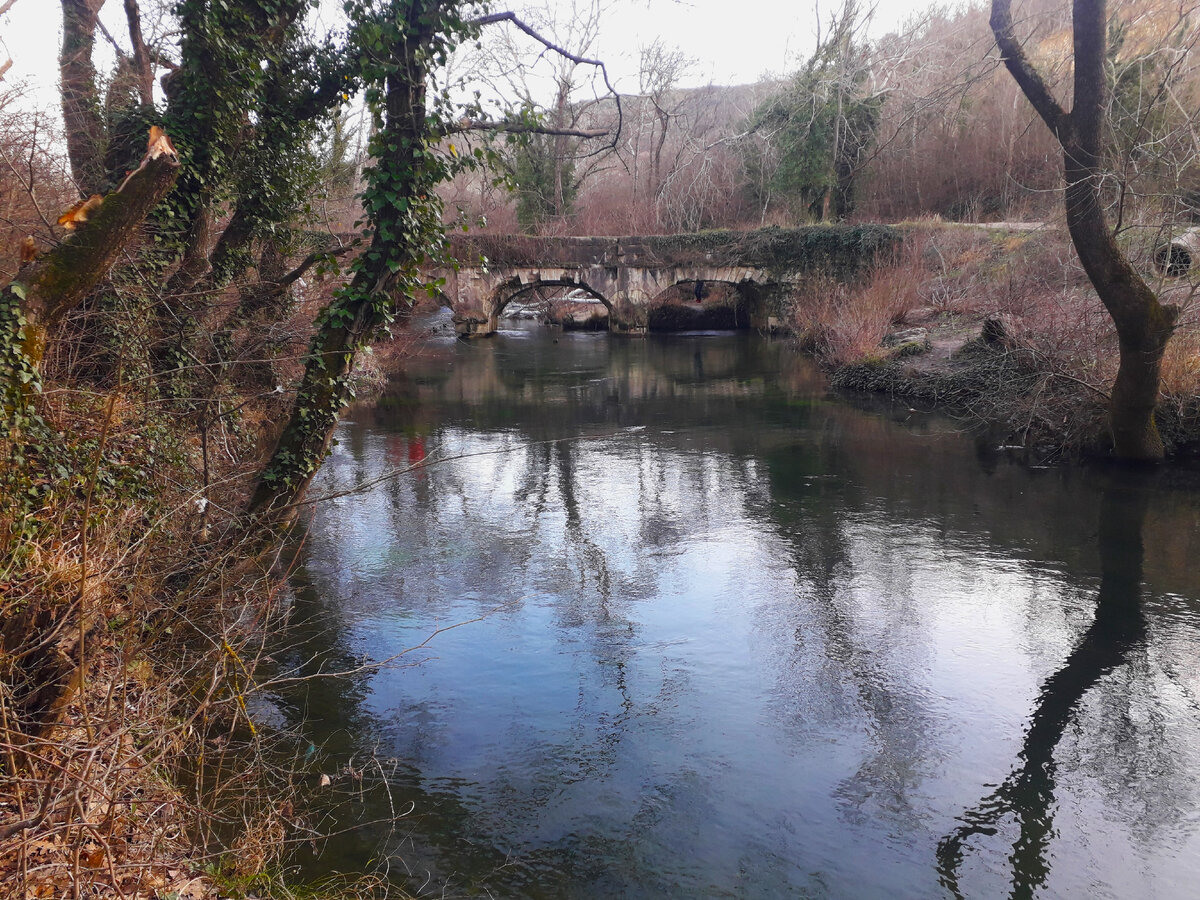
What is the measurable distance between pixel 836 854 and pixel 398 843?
2.31m

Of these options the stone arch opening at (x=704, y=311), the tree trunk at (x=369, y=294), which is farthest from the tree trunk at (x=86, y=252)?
the stone arch opening at (x=704, y=311)

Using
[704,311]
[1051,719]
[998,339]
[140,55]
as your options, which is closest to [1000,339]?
[998,339]

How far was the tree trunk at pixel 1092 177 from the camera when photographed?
9.32 meters

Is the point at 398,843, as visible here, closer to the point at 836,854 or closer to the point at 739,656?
the point at 836,854

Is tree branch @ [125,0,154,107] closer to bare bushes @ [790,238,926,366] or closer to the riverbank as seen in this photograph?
the riverbank

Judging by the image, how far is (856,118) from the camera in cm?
2809

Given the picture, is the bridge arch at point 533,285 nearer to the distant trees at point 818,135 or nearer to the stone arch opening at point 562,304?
the stone arch opening at point 562,304

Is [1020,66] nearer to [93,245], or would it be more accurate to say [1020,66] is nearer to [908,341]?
[908,341]

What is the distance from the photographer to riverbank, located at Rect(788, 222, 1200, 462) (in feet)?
38.4

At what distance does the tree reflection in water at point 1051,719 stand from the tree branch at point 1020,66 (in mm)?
4747

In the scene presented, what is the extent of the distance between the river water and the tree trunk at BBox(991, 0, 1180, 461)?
6.94 feet

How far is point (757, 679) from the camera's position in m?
6.25

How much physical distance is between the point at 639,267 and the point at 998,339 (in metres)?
17.4

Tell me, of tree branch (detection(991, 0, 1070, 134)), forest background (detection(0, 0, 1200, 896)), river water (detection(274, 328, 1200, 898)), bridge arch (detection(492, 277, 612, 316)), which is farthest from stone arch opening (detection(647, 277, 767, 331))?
tree branch (detection(991, 0, 1070, 134))
